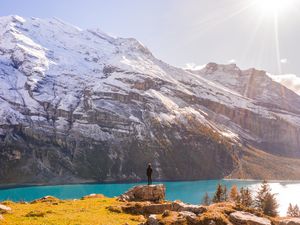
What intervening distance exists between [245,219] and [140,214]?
43.8 feet

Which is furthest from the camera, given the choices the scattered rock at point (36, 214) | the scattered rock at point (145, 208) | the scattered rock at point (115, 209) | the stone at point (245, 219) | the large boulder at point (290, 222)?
the scattered rock at point (145, 208)

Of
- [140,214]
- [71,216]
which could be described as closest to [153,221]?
[71,216]

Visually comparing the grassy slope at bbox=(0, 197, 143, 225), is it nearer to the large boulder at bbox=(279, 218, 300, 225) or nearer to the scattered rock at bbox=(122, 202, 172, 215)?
the scattered rock at bbox=(122, 202, 172, 215)

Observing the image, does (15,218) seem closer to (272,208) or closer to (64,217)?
(64,217)

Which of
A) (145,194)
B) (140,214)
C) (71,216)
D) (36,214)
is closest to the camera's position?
(36,214)

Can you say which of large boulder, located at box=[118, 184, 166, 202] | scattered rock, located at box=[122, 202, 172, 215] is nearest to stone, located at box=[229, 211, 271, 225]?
scattered rock, located at box=[122, 202, 172, 215]

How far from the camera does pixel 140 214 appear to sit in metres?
39.5

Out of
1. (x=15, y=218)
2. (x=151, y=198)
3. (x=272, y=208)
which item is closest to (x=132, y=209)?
(x=151, y=198)

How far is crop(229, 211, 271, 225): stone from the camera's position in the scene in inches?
1110

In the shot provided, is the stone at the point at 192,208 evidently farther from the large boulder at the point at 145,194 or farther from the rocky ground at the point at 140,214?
the large boulder at the point at 145,194

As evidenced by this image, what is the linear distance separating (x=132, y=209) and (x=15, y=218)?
37.9 ft

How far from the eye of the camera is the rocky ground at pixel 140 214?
28.6m

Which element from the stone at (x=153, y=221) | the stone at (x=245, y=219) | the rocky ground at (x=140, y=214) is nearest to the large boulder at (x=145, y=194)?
the rocky ground at (x=140, y=214)

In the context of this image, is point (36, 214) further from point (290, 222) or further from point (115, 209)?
point (290, 222)
